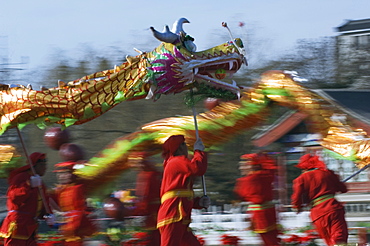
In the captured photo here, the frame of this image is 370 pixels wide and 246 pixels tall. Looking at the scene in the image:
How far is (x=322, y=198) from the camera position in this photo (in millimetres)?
7207

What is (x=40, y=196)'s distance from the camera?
7.17 meters

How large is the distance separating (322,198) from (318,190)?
102 millimetres

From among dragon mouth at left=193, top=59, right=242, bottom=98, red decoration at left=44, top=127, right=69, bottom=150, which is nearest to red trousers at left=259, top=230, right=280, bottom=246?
dragon mouth at left=193, top=59, right=242, bottom=98

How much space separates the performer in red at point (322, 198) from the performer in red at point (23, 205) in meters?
2.86

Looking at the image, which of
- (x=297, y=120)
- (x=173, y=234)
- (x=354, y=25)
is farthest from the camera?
(x=354, y=25)

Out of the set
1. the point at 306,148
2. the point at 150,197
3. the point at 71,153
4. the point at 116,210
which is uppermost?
the point at 71,153

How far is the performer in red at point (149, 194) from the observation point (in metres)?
7.25

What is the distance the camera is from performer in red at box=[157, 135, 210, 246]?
20.3 feet

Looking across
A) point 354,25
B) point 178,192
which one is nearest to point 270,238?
point 178,192

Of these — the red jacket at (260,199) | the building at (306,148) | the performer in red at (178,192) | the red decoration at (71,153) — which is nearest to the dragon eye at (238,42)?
the performer in red at (178,192)

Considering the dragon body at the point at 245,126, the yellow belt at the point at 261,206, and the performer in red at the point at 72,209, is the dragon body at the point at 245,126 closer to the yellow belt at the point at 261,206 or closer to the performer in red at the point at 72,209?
the performer in red at the point at 72,209

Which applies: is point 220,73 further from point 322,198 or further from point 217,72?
point 322,198

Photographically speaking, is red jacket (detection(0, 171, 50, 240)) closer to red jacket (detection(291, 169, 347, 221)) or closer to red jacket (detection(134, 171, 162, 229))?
red jacket (detection(134, 171, 162, 229))

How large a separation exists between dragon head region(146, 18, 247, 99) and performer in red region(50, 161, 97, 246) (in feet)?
5.27
